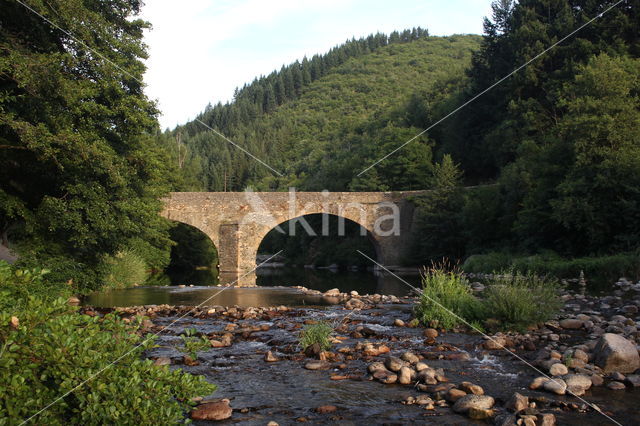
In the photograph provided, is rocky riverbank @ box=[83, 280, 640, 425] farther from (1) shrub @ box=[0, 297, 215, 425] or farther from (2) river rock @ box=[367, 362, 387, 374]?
(1) shrub @ box=[0, 297, 215, 425]

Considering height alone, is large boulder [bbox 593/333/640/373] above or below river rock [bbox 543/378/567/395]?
above

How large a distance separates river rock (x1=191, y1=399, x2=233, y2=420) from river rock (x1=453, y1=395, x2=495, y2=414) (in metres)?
2.27

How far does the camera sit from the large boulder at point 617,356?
618 cm

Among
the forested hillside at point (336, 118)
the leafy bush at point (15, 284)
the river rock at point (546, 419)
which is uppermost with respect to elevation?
the forested hillside at point (336, 118)

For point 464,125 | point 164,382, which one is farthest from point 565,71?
point 164,382

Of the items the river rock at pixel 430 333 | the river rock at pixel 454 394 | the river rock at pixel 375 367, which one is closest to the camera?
the river rock at pixel 454 394

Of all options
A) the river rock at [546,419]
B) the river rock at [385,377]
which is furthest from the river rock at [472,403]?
the river rock at [385,377]

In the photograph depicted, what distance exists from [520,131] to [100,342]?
2865cm

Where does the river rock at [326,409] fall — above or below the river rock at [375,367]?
below

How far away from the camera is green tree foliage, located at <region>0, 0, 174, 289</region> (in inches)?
385

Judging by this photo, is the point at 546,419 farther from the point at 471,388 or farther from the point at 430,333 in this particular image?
the point at 430,333

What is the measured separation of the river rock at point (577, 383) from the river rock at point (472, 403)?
40.8 inches

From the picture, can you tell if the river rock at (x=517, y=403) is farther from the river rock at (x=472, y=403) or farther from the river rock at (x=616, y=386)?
the river rock at (x=616, y=386)

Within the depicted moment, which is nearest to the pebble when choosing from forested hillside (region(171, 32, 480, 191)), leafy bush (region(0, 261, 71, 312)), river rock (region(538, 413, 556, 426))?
river rock (region(538, 413, 556, 426))
